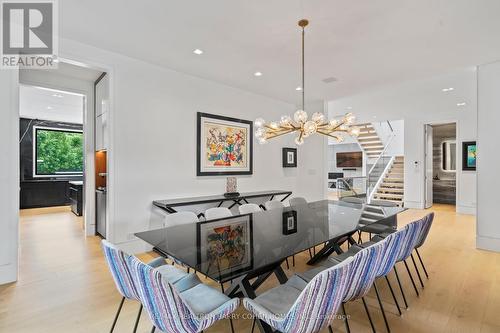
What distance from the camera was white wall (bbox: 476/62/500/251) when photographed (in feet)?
12.6

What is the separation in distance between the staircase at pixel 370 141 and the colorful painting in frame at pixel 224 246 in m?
9.73

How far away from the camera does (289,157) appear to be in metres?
6.04

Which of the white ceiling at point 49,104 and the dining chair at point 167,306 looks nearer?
the dining chair at point 167,306

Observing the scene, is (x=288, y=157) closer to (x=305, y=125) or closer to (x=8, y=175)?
(x=305, y=125)

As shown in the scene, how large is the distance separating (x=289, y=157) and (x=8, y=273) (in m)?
5.08

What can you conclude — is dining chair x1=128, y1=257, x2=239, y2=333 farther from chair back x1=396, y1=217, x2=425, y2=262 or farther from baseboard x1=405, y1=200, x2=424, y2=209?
baseboard x1=405, y1=200, x2=424, y2=209

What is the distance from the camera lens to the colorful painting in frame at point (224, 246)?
1570 millimetres

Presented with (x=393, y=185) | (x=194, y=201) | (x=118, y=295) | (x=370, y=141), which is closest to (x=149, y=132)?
(x=194, y=201)

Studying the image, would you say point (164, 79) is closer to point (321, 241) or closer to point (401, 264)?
point (321, 241)

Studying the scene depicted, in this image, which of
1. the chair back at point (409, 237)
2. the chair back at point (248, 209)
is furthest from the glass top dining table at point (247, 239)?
the chair back at point (409, 237)

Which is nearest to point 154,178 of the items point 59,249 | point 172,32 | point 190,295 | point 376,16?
point 59,249

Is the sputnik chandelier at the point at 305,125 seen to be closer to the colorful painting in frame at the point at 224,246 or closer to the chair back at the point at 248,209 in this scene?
the chair back at the point at 248,209

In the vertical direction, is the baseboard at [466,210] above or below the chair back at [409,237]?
below

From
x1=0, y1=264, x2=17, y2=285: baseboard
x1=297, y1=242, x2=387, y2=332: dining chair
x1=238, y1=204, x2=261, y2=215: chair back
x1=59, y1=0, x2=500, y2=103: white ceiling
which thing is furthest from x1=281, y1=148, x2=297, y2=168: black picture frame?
x1=0, y1=264, x2=17, y2=285: baseboard
